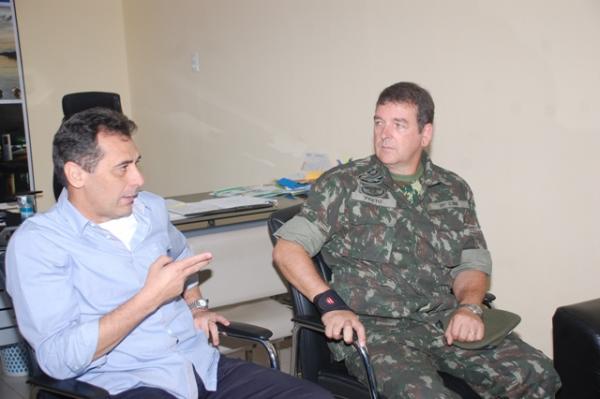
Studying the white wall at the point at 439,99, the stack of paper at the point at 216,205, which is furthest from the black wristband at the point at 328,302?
the white wall at the point at 439,99

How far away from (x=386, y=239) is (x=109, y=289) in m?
0.94

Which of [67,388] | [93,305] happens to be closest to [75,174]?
[93,305]

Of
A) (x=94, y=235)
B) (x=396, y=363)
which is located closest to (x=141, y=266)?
(x=94, y=235)

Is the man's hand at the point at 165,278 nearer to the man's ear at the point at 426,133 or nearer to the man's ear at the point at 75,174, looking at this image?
the man's ear at the point at 75,174

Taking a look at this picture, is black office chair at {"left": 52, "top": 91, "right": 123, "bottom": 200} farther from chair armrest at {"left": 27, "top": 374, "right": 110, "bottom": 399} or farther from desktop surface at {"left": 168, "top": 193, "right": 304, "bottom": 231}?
chair armrest at {"left": 27, "top": 374, "right": 110, "bottom": 399}

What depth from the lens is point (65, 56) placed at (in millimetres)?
5684

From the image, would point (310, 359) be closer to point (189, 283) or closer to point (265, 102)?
point (189, 283)

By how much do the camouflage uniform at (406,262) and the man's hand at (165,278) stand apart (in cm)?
54

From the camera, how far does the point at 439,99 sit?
117 inches

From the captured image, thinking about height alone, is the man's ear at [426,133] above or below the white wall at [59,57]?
below

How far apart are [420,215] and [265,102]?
2010 mm

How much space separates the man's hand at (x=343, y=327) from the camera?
6.19 feet

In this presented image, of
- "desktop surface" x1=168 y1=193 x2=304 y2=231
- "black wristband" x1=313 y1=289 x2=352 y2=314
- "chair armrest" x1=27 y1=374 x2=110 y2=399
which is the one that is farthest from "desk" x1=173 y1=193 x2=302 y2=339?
"chair armrest" x1=27 y1=374 x2=110 y2=399

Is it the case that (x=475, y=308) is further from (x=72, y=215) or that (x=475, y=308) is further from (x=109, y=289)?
(x=72, y=215)
